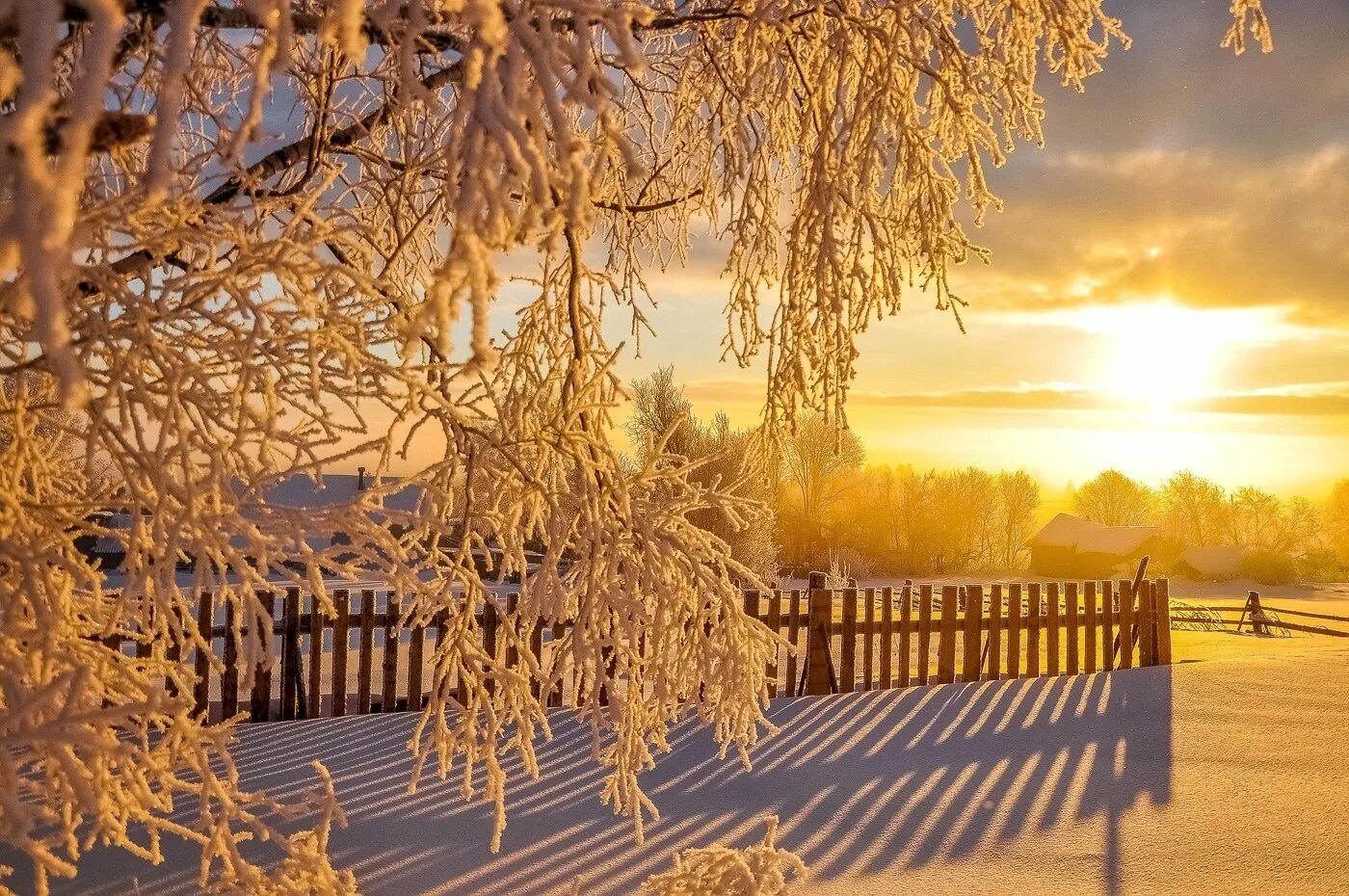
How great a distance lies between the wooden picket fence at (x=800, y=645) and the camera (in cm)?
877

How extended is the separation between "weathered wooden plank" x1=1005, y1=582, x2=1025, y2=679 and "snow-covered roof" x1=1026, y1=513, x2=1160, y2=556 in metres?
30.3

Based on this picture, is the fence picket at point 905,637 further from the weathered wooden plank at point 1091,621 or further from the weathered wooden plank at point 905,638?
the weathered wooden plank at point 1091,621

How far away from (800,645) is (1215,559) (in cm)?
3763

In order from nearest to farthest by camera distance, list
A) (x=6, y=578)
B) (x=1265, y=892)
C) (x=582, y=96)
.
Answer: (x=582, y=96) → (x=6, y=578) → (x=1265, y=892)

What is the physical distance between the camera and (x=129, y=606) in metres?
2.95

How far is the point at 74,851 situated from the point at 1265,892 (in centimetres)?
515

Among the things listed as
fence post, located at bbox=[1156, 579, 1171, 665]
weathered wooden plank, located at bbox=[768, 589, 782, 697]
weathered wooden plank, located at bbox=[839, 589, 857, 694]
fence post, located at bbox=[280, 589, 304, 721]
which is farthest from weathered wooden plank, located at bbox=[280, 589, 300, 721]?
fence post, located at bbox=[1156, 579, 1171, 665]

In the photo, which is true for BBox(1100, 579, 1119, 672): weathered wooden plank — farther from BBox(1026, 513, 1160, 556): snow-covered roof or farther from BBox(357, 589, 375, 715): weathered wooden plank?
BBox(1026, 513, 1160, 556): snow-covered roof

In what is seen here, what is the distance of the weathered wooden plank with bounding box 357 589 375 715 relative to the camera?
8.70 metres

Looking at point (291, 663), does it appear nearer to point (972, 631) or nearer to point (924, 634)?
point (924, 634)

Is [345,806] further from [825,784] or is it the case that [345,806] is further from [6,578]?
[6,578]

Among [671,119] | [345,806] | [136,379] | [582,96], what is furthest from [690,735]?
[582,96]

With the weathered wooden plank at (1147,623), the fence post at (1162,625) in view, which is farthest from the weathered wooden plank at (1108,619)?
the fence post at (1162,625)

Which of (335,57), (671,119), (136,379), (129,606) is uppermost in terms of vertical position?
(671,119)
